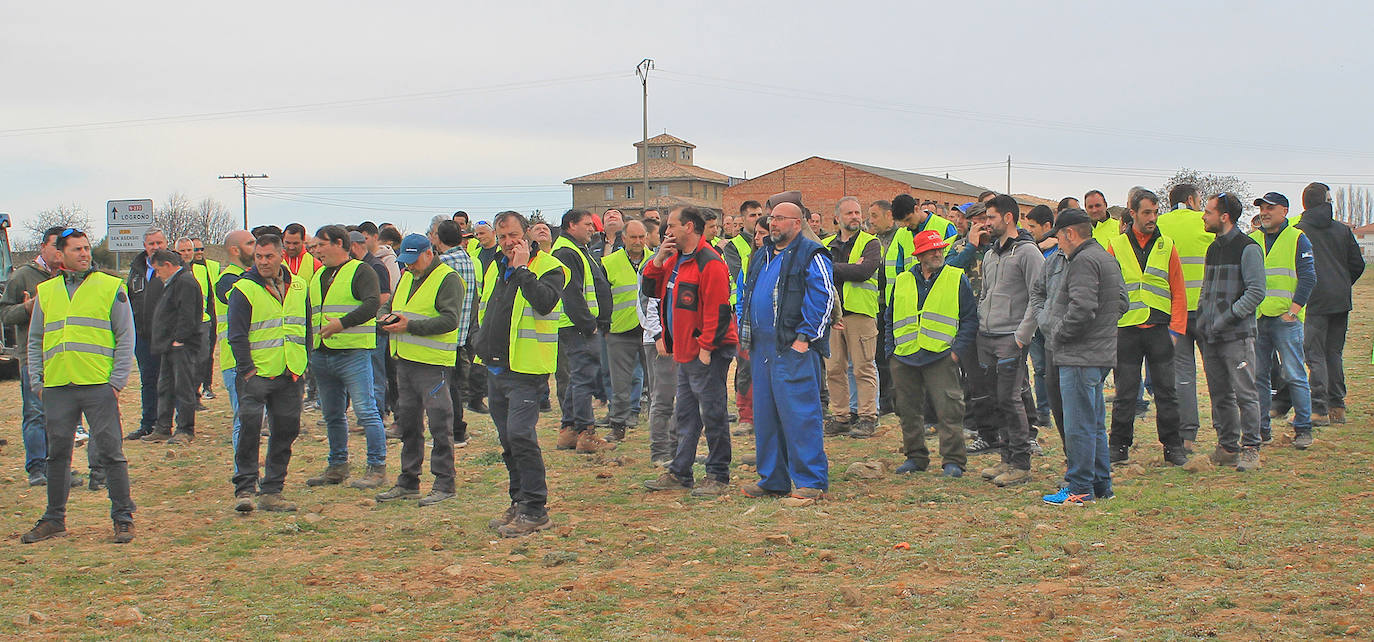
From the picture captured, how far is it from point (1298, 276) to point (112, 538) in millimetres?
9719

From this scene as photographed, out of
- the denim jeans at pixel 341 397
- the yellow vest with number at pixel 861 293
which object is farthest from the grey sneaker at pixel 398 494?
the yellow vest with number at pixel 861 293

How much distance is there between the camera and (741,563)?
6324 mm

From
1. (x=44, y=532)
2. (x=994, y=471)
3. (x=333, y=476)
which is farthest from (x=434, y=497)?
(x=994, y=471)

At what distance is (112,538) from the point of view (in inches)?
294

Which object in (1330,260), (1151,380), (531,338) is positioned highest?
(1330,260)

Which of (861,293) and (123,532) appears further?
(861,293)

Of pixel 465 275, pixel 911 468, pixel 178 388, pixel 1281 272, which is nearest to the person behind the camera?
pixel 911 468

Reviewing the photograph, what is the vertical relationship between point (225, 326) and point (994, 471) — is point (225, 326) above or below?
above

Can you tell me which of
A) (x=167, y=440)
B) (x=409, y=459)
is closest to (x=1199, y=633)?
(x=409, y=459)

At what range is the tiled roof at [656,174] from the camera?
87938mm

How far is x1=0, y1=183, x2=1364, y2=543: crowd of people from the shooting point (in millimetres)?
7480

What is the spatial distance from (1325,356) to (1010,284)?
4.16 metres

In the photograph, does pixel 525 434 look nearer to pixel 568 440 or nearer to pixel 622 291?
pixel 568 440

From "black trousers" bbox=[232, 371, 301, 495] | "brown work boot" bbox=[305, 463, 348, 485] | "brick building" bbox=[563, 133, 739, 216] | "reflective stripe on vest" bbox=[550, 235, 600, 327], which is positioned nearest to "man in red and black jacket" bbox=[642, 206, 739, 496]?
"reflective stripe on vest" bbox=[550, 235, 600, 327]
